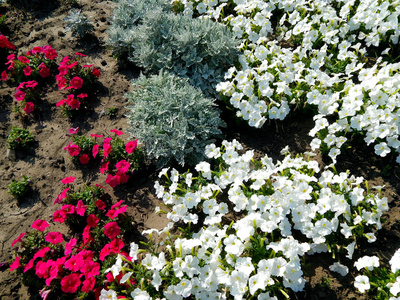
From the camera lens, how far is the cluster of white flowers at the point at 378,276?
2799 mm

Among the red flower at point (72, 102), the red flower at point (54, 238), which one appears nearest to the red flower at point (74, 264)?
the red flower at point (54, 238)

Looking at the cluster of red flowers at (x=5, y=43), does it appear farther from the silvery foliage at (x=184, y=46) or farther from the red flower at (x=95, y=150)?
the red flower at (x=95, y=150)

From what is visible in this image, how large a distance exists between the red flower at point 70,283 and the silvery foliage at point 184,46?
9.33 ft

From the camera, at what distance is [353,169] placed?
388 centimetres

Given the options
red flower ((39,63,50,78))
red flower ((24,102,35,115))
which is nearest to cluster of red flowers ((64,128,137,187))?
red flower ((24,102,35,115))

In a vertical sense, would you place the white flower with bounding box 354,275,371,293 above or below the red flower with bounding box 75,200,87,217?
below

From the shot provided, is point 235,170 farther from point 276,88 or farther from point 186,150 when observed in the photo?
point 276,88

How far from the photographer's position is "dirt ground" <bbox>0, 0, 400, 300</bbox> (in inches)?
130

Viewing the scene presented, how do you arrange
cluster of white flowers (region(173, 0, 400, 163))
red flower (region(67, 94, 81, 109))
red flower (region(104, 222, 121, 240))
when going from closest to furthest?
red flower (region(104, 222, 121, 240))
cluster of white flowers (region(173, 0, 400, 163))
red flower (region(67, 94, 81, 109))

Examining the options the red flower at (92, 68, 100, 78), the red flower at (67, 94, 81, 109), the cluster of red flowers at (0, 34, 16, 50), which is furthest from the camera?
the cluster of red flowers at (0, 34, 16, 50)

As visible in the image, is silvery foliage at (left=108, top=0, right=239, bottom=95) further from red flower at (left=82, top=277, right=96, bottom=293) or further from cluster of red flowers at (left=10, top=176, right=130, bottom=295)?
red flower at (left=82, top=277, right=96, bottom=293)

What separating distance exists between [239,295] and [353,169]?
6.92ft

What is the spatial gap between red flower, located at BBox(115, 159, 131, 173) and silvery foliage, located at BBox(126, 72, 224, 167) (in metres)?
0.28

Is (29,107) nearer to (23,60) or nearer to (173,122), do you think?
(23,60)
